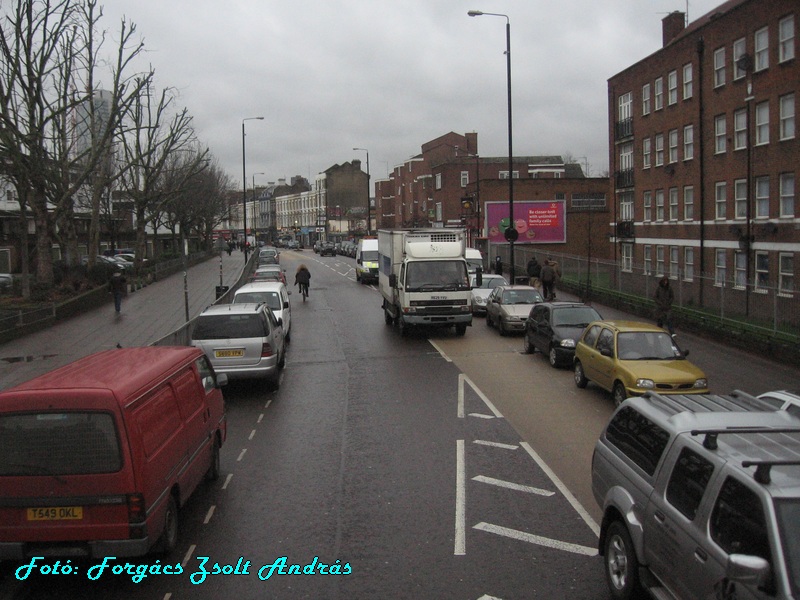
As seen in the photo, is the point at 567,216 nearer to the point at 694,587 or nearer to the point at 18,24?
the point at 18,24

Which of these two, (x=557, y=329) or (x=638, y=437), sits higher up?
(x=638, y=437)

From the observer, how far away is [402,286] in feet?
74.3

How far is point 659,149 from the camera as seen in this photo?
39000 mm

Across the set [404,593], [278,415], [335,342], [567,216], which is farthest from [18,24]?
[567,216]

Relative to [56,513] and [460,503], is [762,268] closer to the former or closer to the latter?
[460,503]

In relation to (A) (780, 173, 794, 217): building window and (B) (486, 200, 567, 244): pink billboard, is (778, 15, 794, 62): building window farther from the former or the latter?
(B) (486, 200, 567, 244): pink billboard

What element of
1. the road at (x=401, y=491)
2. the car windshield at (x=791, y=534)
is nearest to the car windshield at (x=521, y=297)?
the road at (x=401, y=491)

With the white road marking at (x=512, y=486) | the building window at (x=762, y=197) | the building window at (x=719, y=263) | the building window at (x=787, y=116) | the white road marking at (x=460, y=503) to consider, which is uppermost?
the building window at (x=787, y=116)

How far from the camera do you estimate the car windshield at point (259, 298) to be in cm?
2183

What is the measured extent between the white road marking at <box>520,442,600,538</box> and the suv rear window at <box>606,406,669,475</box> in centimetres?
139

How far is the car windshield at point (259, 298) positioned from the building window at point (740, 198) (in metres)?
20.2

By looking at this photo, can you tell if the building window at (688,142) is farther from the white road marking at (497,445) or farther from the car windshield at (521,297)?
the white road marking at (497,445)

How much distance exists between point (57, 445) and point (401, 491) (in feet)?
13.6

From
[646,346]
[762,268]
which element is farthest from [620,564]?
[762,268]
